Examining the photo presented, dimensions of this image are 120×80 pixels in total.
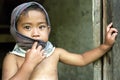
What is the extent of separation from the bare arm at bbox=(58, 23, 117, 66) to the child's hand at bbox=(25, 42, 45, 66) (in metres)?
0.27

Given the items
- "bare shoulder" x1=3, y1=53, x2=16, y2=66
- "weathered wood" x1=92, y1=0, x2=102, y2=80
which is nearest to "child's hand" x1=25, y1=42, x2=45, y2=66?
"bare shoulder" x1=3, y1=53, x2=16, y2=66

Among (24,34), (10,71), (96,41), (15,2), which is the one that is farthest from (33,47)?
(15,2)

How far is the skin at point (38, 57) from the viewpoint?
1559 mm

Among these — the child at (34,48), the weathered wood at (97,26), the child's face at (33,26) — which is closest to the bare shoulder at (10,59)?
the child at (34,48)

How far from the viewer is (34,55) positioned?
158 centimetres

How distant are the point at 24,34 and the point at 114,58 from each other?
1.52 ft

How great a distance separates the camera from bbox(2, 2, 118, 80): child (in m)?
1.58

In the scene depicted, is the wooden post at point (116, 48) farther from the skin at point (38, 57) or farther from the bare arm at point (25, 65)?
the bare arm at point (25, 65)

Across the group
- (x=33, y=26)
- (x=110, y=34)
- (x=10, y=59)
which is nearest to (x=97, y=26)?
(x=110, y=34)

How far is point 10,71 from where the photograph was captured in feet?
5.58

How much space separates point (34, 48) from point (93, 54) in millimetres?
319

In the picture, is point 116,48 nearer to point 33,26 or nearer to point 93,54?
point 93,54

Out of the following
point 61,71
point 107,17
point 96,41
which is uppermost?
point 107,17

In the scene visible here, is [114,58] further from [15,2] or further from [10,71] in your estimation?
[15,2]
